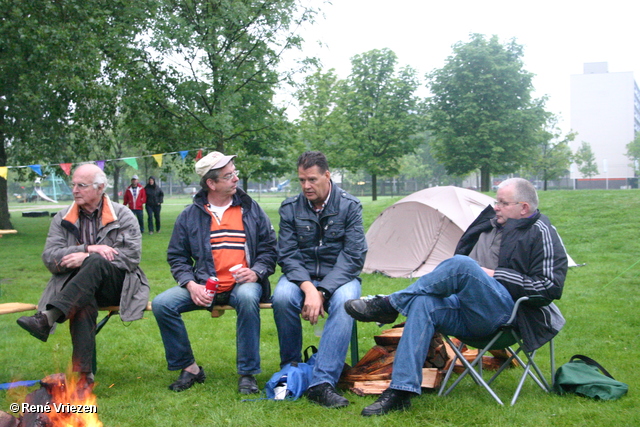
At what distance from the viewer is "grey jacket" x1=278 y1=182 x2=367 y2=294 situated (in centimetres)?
418

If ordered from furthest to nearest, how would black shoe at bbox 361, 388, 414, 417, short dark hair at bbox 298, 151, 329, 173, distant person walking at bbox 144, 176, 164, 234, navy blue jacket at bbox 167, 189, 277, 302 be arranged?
distant person walking at bbox 144, 176, 164, 234
navy blue jacket at bbox 167, 189, 277, 302
short dark hair at bbox 298, 151, 329, 173
black shoe at bbox 361, 388, 414, 417

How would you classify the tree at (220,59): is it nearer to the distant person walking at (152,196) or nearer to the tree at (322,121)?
the distant person walking at (152,196)

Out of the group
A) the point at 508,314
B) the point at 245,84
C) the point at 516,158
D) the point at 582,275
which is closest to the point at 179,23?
the point at 245,84

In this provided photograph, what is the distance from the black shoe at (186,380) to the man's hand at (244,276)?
75cm

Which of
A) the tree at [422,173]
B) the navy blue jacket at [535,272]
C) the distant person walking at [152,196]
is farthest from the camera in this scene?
the tree at [422,173]

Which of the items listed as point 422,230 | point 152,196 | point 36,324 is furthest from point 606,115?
point 36,324

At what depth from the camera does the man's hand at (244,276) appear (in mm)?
4141

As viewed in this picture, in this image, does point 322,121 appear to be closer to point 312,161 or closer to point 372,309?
point 312,161

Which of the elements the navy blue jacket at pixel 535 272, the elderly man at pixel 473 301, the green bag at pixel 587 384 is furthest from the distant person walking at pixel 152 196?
the green bag at pixel 587 384

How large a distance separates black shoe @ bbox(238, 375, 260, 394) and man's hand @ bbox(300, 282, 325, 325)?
1.94 feet

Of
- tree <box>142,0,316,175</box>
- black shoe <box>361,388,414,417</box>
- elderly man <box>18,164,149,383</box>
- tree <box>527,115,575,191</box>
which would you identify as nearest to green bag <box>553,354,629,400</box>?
black shoe <box>361,388,414,417</box>

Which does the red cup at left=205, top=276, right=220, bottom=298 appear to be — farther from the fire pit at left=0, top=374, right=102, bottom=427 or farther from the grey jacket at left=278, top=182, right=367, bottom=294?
the fire pit at left=0, top=374, right=102, bottom=427

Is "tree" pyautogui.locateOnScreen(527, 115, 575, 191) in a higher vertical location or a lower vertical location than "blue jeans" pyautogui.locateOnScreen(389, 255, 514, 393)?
higher

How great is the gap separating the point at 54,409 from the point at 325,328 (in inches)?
65.9
